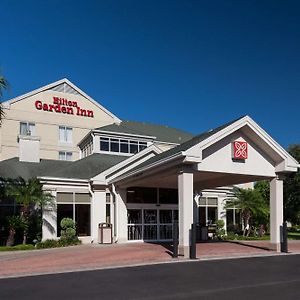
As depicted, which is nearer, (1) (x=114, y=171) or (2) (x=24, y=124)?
(1) (x=114, y=171)

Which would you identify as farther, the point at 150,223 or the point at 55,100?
the point at 55,100

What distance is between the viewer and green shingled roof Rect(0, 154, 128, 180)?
26406 millimetres

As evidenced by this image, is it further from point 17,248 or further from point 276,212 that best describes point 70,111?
point 276,212

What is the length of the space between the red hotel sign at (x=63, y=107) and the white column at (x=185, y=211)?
30.5 meters

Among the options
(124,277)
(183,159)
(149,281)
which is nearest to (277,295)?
(149,281)

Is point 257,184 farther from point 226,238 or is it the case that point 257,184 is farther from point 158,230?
point 158,230

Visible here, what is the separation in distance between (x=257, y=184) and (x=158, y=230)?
22.4 metres

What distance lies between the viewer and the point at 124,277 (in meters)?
12.5

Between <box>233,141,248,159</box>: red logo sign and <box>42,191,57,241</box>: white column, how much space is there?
1069 centimetres

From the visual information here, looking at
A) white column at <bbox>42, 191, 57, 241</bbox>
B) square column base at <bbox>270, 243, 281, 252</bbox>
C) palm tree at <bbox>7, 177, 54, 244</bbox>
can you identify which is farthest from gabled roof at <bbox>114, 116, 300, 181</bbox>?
white column at <bbox>42, 191, 57, 241</bbox>

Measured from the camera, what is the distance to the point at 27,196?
23.3 metres

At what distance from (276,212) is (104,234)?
9501 millimetres

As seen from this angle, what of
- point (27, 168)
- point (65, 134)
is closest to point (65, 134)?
point (65, 134)

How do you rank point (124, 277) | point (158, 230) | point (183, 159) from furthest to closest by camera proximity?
point (158, 230)
point (183, 159)
point (124, 277)
